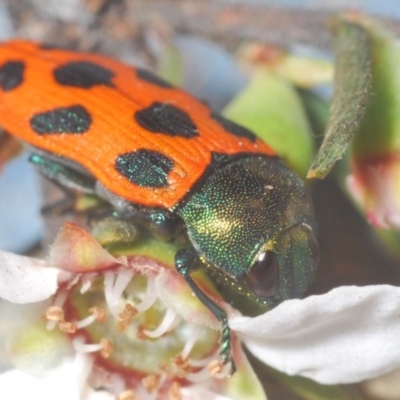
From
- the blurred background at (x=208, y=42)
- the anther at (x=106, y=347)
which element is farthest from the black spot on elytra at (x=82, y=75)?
the anther at (x=106, y=347)

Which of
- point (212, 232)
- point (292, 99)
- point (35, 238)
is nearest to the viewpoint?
point (212, 232)

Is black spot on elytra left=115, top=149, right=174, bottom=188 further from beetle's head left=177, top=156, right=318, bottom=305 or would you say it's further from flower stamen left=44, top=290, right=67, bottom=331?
flower stamen left=44, top=290, right=67, bottom=331

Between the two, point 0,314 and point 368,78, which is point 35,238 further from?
point 368,78

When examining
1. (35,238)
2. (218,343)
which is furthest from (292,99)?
(35,238)

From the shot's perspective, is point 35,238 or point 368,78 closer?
point 368,78

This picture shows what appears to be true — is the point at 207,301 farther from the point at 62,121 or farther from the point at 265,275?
the point at 62,121

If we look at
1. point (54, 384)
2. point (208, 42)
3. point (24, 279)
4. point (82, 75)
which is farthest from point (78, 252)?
point (208, 42)

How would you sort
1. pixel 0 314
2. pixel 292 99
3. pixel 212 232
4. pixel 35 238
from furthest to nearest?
pixel 35 238, pixel 292 99, pixel 0 314, pixel 212 232
